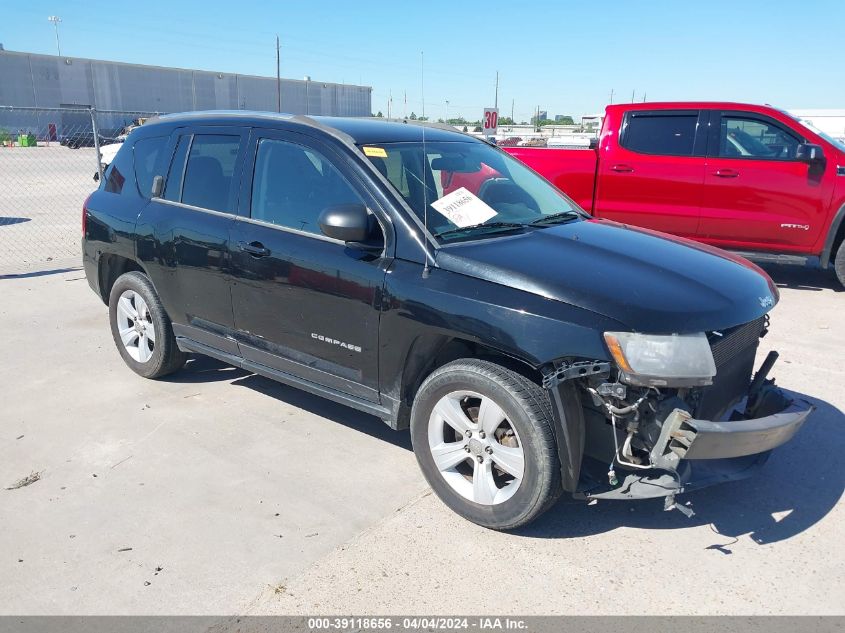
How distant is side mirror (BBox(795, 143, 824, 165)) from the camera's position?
7.35 meters

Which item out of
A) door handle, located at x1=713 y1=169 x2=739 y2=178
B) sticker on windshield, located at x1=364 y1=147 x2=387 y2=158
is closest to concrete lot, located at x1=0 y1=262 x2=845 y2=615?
sticker on windshield, located at x1=364 y1=147 x2=387 y2=158

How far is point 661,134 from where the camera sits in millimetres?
8133

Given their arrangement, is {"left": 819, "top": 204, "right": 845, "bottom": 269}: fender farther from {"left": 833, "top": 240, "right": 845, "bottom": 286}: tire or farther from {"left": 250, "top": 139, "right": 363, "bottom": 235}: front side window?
{"left": 250, "top": 139, "right": 363, "bottom": 235}: front side window

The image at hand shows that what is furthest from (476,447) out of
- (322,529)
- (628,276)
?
(628,276)

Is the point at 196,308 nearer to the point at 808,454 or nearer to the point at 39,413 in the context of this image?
the point at 39,413

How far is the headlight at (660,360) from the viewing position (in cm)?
280

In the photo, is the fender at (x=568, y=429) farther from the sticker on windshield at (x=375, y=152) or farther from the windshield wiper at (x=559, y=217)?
the sticker on windshield at (x=375, y=152)

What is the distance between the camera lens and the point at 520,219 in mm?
3982

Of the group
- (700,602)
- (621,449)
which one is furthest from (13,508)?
(700,602)

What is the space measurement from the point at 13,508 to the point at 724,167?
24.4ft

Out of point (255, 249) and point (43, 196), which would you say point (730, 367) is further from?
point (43, 196)

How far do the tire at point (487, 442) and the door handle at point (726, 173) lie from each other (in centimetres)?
577

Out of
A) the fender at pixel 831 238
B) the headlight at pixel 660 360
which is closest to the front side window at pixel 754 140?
the fender at pixel 831 238

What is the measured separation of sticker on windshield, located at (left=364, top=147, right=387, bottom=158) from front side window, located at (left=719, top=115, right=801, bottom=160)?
5.46 m
